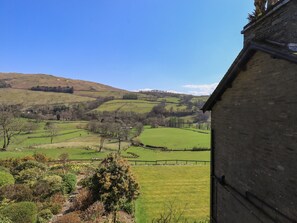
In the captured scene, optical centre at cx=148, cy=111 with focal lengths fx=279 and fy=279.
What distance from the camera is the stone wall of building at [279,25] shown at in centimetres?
651

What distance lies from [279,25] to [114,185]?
50.3ft

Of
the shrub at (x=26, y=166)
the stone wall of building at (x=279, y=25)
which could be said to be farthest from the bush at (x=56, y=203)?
the stone wall of building at (x=279, y=25)

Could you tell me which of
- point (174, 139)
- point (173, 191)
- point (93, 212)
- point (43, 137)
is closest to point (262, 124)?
point (93, 212)

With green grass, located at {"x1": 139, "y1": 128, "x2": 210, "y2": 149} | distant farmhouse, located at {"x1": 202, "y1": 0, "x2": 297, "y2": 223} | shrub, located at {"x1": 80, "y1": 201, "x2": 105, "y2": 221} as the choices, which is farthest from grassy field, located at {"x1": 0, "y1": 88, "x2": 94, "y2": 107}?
distant farmhouse, located at {"x1": 202, "y1": 0, "x2": 297, "y2": 223}

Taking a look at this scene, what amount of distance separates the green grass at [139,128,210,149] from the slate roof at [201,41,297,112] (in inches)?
2249

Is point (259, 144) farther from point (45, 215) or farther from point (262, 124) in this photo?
point (45, 215)

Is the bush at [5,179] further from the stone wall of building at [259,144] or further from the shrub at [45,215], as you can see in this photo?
the stone wall of building at [259,144]

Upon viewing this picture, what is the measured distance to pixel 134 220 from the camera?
20.2 meters

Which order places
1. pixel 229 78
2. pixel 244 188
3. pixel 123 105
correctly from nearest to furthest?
pixel 244 188 → pixel 229 78 → pixel 123 105

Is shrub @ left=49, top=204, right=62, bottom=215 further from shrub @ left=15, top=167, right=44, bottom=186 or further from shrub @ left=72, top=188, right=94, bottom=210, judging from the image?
shrub @ left=15, top=167, right=44, bottom=186

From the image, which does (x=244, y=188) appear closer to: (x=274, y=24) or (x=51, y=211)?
(x=274, y=24)

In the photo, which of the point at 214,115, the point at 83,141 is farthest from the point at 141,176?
the point at 83,141

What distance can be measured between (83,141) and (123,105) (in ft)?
199

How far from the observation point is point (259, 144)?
733 cm
